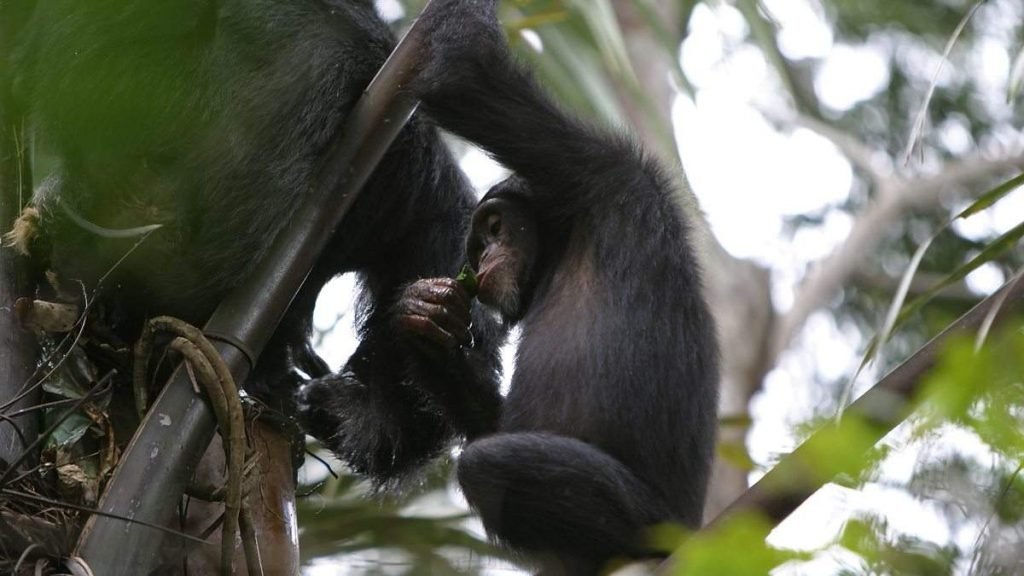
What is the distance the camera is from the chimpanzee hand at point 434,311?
4.15 m

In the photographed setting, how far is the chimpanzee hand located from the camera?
4148mm

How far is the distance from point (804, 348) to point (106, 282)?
881 cm

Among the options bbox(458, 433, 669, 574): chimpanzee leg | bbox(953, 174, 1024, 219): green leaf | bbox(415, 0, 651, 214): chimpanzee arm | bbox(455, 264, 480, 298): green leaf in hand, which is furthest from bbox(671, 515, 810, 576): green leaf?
bbox(455, 264, 480, 298): green leaf in hand

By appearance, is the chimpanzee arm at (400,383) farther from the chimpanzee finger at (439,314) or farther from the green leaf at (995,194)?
the green leaf at (995,194)

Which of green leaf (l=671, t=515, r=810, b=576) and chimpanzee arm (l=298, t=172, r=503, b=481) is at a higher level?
green leaf (l=671, t=515, r=810, b=576)

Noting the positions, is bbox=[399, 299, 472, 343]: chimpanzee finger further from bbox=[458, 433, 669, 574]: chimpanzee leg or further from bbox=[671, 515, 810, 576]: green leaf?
bbox=[671, 515, 810, 576]: green leaf

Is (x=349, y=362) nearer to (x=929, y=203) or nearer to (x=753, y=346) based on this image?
(x=753, y=346)

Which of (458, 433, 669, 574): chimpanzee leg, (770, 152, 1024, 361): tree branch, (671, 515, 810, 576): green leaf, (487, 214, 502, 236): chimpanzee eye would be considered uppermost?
(671, 515, 810, 576): green leaf

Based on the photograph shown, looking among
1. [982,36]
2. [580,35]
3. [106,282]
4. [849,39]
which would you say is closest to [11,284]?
[106,282]

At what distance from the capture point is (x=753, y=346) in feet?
34.3

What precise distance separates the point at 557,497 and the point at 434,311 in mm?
852

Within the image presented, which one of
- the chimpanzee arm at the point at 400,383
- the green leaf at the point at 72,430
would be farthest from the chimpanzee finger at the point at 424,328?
the green leaf at the point at 72,430

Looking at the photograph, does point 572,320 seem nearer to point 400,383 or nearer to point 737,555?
point 400,383

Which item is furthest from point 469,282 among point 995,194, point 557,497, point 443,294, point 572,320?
point 995,194
